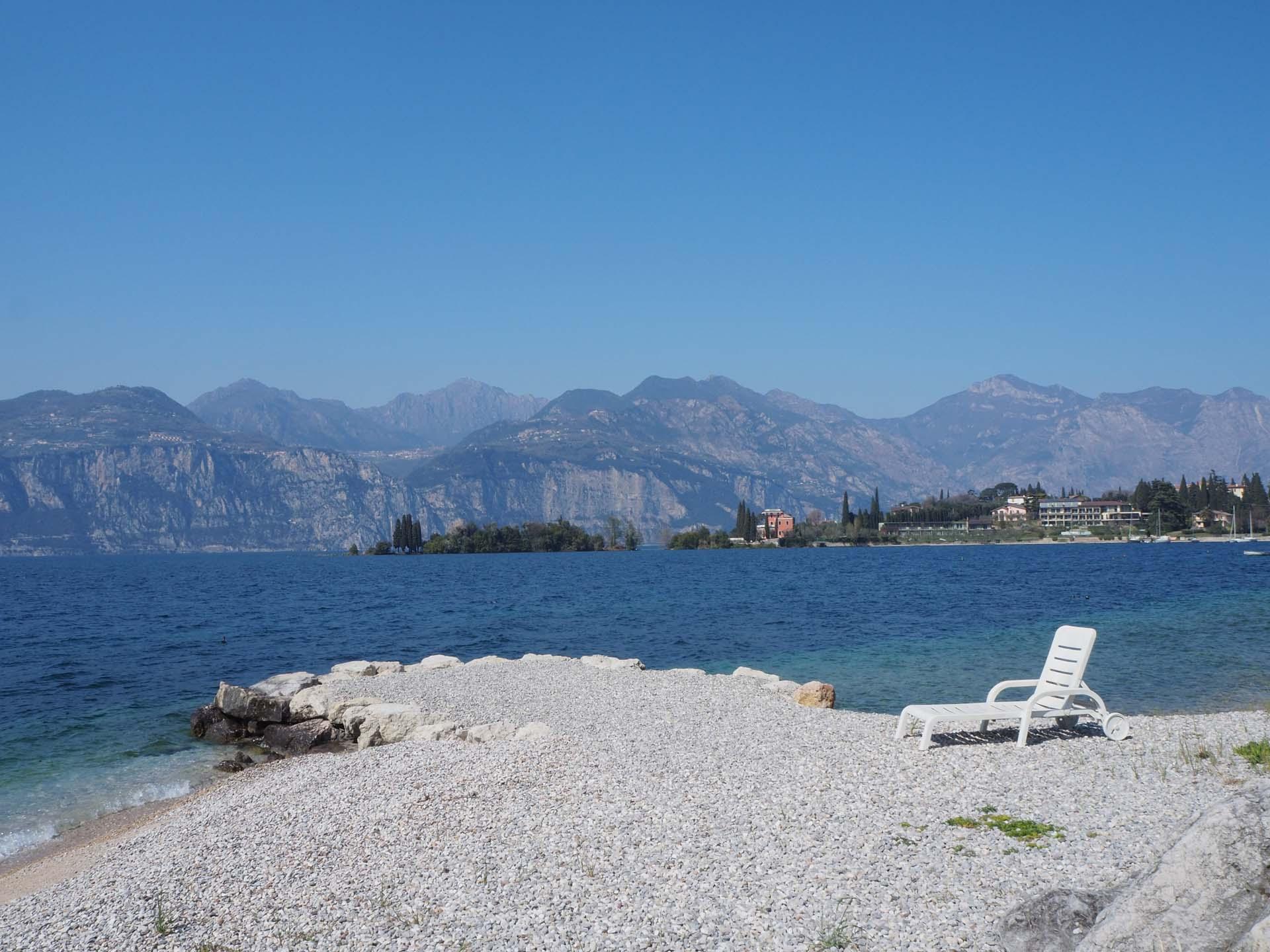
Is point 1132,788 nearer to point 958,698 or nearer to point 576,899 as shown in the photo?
point 576,899

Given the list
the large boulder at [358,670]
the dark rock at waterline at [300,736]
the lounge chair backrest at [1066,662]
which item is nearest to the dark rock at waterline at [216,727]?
the dark rock at waterline at [300,736]

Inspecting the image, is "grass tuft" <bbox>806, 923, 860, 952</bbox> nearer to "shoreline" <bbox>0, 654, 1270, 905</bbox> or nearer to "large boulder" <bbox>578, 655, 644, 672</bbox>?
"shoreline" <bbox>0, 654, 1270, 905</bbox>

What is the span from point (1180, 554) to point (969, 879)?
406ft

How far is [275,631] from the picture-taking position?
3981 cm

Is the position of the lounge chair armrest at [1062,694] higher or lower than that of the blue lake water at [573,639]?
higher

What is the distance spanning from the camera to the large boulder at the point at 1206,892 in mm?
4480

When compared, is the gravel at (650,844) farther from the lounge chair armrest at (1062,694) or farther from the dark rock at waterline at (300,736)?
the dark rock at waterline at (300,736)

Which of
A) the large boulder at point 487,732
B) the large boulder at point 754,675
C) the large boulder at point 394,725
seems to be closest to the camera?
the large boulder at point 487,732

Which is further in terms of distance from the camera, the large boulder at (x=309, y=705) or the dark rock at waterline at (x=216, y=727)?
the dark rock at waterline at (x=216, y=727)

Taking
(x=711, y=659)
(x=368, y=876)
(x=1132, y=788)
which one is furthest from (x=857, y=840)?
(x=711, y=659)

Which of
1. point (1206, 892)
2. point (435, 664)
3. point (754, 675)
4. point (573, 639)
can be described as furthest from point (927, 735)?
point (573, 639)

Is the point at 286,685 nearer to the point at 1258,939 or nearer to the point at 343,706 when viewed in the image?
the point at 343,706

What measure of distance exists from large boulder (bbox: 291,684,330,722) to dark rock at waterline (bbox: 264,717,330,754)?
27 centimetres

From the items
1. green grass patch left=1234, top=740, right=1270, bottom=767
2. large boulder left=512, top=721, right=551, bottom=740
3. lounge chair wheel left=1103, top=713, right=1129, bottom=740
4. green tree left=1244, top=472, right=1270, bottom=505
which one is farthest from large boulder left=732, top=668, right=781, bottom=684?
green tree left=1244, top=472, right=1270, bottom=505
